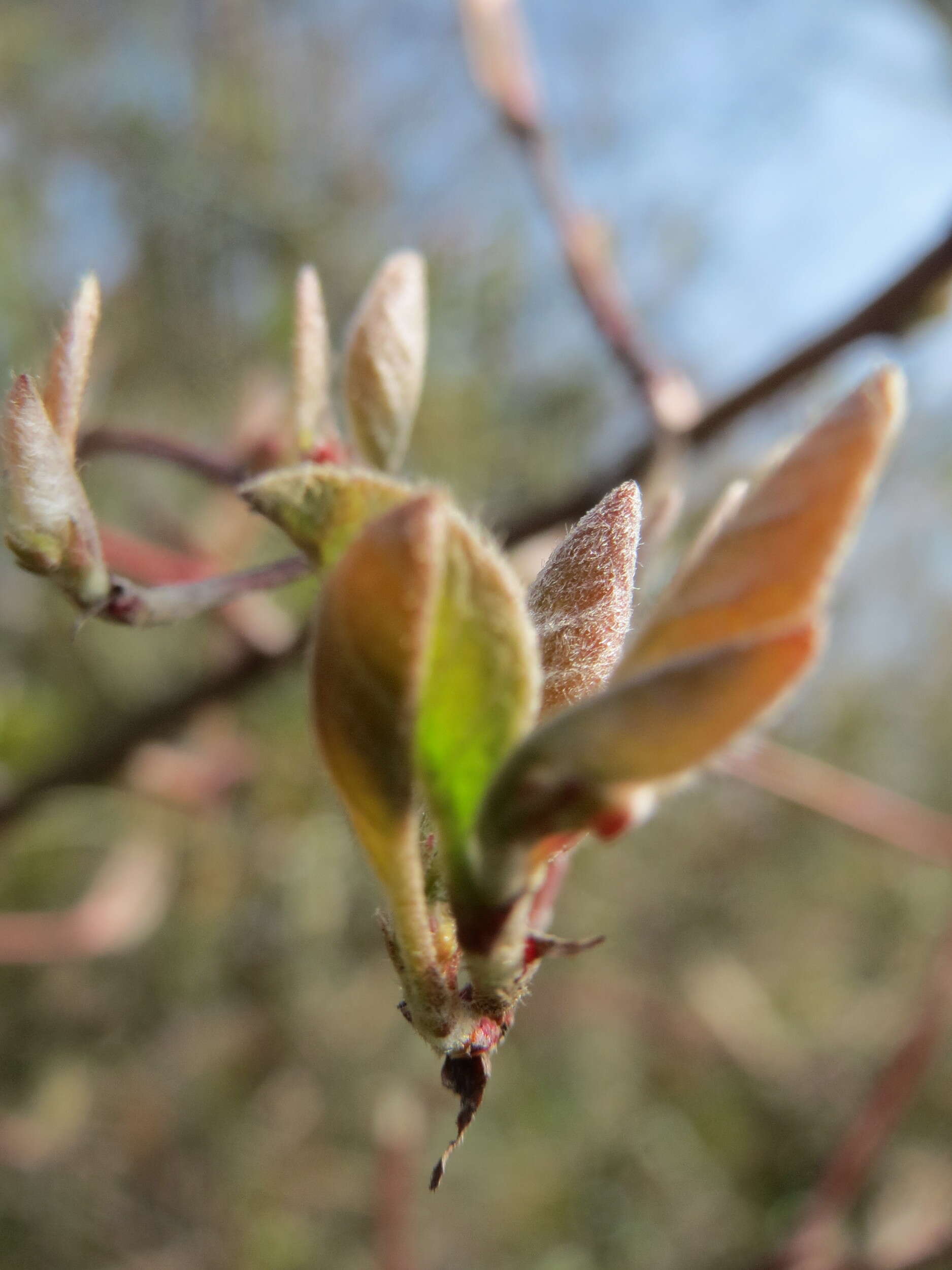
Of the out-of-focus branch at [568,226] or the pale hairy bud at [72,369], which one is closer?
the pale hairy bud at [72,369]

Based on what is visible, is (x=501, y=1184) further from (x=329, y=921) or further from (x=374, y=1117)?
(x=329, y=921)

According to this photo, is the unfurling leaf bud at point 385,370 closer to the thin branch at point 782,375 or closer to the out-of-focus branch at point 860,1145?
the thin branch at point 782,375

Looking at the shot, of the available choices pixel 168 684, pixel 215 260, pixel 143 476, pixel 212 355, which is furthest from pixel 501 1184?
pixel 215 260

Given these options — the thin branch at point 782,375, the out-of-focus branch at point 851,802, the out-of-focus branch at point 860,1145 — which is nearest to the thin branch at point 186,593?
the thin branch at point 782,375

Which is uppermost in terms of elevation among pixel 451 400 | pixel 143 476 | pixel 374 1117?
pixel 143 476

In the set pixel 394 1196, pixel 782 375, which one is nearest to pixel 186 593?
pixel 782 375

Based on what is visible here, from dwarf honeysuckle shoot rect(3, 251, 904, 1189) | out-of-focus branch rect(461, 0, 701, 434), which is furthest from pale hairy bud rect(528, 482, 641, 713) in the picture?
out-of-focus branch rect(461, 0, 701, 434)
